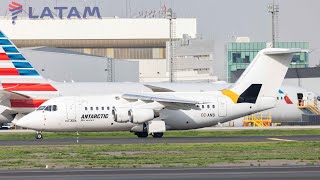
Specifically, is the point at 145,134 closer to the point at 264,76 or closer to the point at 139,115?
the point at 139,115

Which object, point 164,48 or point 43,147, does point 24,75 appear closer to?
point 43,147

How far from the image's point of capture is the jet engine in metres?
63.2

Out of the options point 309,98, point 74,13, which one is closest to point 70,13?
point 74,13

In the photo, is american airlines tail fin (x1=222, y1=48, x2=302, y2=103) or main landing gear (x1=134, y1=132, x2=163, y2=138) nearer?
main landing gear (x1=134, y1=132, x2=163, y2=138)

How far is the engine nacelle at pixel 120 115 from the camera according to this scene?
6331 cm

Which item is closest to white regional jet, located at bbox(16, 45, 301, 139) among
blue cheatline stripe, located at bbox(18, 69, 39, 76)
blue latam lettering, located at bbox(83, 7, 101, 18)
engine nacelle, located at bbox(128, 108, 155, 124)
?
engine nacelle, located at bbox(128, 108, 155, 124)

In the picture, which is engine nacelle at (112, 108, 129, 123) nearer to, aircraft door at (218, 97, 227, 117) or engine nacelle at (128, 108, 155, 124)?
engine nacelle at (128, 108, 155, 124)

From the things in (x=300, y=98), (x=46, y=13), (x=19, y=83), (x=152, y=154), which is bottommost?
(x=152, y=154)

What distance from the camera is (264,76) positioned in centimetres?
6712

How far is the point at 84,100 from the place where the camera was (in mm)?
64000

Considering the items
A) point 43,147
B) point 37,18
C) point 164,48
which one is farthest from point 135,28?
point 43,147

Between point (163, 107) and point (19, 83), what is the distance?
1410 centimetres

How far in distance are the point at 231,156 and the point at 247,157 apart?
3.41 feet

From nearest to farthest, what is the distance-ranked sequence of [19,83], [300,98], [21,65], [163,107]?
[163,107], [19,83], [21,65], [300,98]
